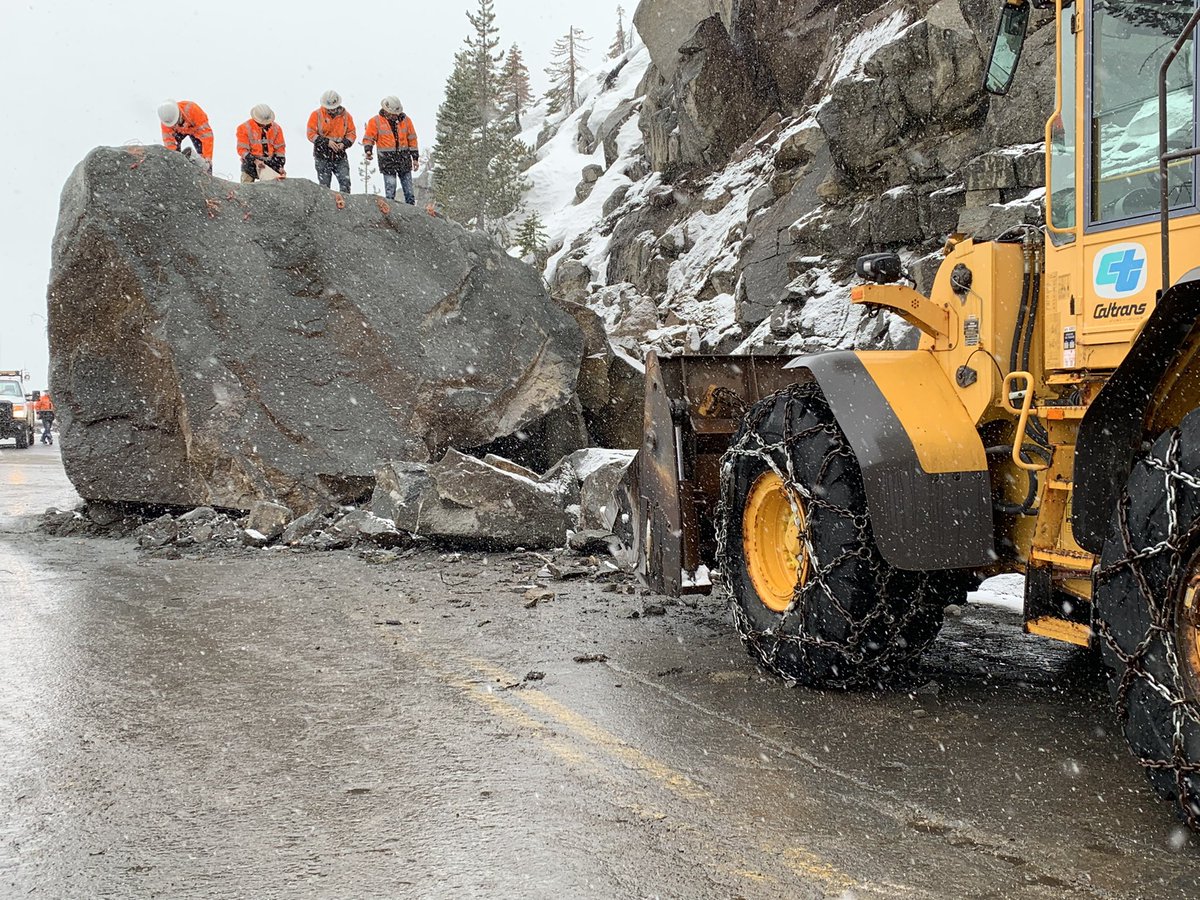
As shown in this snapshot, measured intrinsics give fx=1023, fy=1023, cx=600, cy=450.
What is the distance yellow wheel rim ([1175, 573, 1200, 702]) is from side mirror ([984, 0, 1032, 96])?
90.1 inches

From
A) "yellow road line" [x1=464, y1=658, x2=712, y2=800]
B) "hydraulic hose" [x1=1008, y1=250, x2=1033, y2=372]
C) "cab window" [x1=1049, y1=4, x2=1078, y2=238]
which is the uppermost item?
"cab window" [x1=1049, y1=4, x2=1078, y2=238]

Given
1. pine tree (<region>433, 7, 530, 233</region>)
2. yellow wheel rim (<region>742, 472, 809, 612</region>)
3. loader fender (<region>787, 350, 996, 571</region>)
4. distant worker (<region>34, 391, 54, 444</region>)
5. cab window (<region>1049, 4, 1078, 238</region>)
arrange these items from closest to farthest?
cab window (<region>1049, 4, 1078, 238</region>)
loader fender (<region>787, 350, 996, 571</region>)
yellow wheel rim (<region>742, 472, 809, 612</region>)
distant worker (<region>34, 391, 54, 444</region>)
pine tree (<region>433, 7, 530, 233</region>)

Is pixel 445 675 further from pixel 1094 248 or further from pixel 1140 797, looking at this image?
pixel 1094 248

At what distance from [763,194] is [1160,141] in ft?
78.0

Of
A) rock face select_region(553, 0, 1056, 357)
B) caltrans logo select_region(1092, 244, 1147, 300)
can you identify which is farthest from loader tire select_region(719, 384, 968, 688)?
rock face select_region(553, 0, 1056, 357)

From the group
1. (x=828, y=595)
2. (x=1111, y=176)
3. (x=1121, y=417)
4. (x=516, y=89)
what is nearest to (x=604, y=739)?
(x=828, y=595)

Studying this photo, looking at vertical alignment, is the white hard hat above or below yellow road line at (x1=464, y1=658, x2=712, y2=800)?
above

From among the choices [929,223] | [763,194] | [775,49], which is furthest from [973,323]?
[775,49]

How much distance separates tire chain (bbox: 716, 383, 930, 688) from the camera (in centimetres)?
420

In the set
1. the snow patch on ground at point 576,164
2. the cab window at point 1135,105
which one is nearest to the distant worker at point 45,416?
the snow patch on ground at point 576,164

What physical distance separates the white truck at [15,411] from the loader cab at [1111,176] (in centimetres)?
3169

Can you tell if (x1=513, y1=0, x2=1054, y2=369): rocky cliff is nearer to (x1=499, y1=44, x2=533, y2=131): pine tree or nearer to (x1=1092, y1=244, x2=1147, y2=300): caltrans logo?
(x1=1092, y1=244, x2=1147, y2=300): caltrans logo

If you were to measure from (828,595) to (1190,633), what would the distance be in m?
1.57

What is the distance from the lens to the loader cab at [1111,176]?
3285 millimetres
